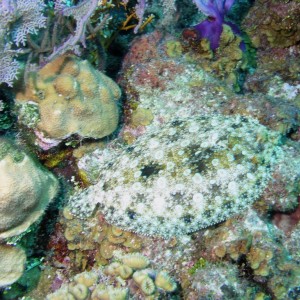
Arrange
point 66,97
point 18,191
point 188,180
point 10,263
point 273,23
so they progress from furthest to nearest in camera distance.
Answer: point 273,23, point 66,97, point 188,180, point 10,263, point 18,191

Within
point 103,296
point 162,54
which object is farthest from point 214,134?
point 103,296

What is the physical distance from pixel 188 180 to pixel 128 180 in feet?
2.86

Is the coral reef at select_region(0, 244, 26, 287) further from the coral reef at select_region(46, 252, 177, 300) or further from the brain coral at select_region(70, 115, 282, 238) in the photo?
the brain coral at select_region(70, 115, 282, 238)

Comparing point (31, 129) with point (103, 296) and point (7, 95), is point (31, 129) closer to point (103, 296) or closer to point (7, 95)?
point (7, 95)

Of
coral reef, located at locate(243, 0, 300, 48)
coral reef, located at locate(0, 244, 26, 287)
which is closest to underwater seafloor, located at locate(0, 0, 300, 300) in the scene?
coral reef, located at locate(0, 244, 26, 287)

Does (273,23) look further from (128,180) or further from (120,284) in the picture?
(120,284)

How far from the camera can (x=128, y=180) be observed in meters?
4.47

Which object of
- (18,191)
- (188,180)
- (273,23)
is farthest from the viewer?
(273,23)

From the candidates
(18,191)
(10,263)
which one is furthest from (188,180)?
(10,263)

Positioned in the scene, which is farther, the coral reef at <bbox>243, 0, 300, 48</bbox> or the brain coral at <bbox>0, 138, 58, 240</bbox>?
the coral reef at <bbox>243, 0, 300, 48</bbox>

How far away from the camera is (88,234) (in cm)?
473

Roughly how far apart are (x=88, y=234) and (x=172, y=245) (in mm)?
1338

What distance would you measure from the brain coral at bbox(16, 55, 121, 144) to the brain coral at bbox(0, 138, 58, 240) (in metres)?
0.63

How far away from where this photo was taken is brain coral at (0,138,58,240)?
Result: 3.76 metres
